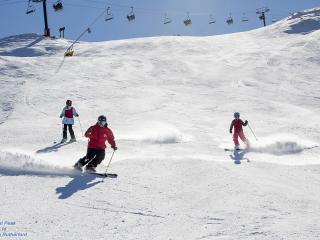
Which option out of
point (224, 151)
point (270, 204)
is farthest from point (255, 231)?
point (224, 151)

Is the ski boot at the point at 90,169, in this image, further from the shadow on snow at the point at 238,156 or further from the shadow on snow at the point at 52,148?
the shadow on snow at the point at 238,156

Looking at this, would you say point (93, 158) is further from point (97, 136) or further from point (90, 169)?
point (97, 136)

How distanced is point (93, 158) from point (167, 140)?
187 inches

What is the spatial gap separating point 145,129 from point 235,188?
26.6ft

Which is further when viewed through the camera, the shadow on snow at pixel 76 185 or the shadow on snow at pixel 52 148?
the shadow on snow at pixel 52 148

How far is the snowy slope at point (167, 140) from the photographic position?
290 inches

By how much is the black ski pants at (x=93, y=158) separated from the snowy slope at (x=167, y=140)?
0.44m

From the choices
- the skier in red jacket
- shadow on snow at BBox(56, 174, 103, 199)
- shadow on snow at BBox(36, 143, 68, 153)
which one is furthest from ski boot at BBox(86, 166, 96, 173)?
shadow on snow at BBox(36, 143, 68, 153)

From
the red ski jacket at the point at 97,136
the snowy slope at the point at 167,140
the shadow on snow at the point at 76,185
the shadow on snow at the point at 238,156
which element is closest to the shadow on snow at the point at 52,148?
the snowy slope at the point at 167,140

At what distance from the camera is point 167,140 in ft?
49.2

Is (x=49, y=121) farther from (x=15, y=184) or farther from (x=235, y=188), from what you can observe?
(x=235, y=188)

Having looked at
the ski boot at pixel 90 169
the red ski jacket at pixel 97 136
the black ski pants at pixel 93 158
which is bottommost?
the ski boot at pixel 90 169

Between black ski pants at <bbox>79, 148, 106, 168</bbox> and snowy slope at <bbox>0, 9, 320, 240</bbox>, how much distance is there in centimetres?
44

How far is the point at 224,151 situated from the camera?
45.6 feet
